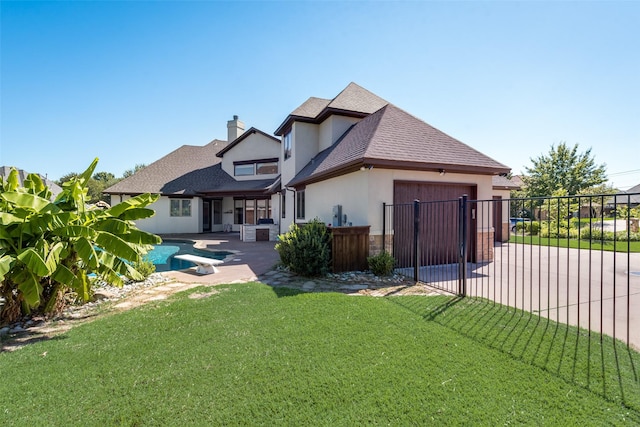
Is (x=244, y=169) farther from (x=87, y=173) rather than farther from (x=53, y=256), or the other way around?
(x=53, y=256)

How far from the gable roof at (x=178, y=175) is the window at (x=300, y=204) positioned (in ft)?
35.1

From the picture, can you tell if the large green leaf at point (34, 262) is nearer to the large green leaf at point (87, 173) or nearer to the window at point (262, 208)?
the large green leaf at point (87, 173)

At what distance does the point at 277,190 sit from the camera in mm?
19375

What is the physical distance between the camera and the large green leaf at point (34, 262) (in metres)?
4.29

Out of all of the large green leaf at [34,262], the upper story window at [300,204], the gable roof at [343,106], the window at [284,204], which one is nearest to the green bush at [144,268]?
the large green leaf at [34,262]

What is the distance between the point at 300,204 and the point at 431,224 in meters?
8.16

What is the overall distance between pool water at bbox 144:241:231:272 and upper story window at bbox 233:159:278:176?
8092mm

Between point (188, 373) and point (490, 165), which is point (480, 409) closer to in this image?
point (188, 373)

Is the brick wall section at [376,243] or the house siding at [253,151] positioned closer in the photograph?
the brick wall section at [376,243]

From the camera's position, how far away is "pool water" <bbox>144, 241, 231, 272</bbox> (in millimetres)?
11488

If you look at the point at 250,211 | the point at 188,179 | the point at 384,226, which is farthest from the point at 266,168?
the point at 384,226

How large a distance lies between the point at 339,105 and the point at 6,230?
41.8 ft

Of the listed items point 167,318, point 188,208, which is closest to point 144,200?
point 167,318

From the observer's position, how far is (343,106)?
14172mm
